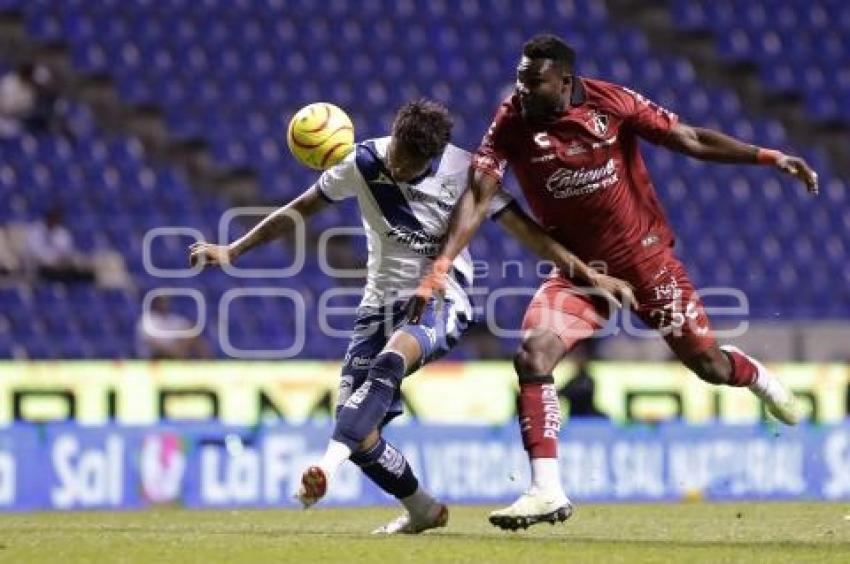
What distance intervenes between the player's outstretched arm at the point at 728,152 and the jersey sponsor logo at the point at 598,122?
1.00 ft

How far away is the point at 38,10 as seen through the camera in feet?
55.6

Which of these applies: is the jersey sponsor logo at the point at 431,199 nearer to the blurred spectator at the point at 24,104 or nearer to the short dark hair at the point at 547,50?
the short dark hair at the point at 547,50

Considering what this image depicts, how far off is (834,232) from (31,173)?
307 inches

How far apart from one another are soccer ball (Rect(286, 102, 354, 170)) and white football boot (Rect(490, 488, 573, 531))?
6.55ft

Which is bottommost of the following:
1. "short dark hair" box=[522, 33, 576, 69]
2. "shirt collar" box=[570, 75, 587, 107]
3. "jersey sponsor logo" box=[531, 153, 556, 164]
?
"jersey sponsor logo" box=[531, 153, 556, 164]

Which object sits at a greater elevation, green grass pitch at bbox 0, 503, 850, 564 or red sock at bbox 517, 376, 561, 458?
red sock at bbox 517, 376, 561, 458

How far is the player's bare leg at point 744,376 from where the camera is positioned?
8.79m

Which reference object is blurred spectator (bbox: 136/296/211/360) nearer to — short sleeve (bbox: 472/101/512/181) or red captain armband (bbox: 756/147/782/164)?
short sleeve (bbox: 472/101/512/181)

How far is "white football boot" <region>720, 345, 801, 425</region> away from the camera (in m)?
9.09

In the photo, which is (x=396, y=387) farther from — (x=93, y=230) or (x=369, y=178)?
(x=93, y=230)

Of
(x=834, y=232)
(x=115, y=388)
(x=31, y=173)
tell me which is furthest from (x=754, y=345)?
(x=31, y=173)

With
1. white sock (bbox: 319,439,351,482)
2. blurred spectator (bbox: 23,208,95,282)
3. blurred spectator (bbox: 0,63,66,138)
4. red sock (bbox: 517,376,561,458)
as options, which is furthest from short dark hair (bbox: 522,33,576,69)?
blurred spectator (bbox: 0,63,66,138)

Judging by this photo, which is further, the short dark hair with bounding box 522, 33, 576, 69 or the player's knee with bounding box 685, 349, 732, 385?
the player's knee with bounding box 685, 349, 732, 385

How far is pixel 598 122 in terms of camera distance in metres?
8.27
